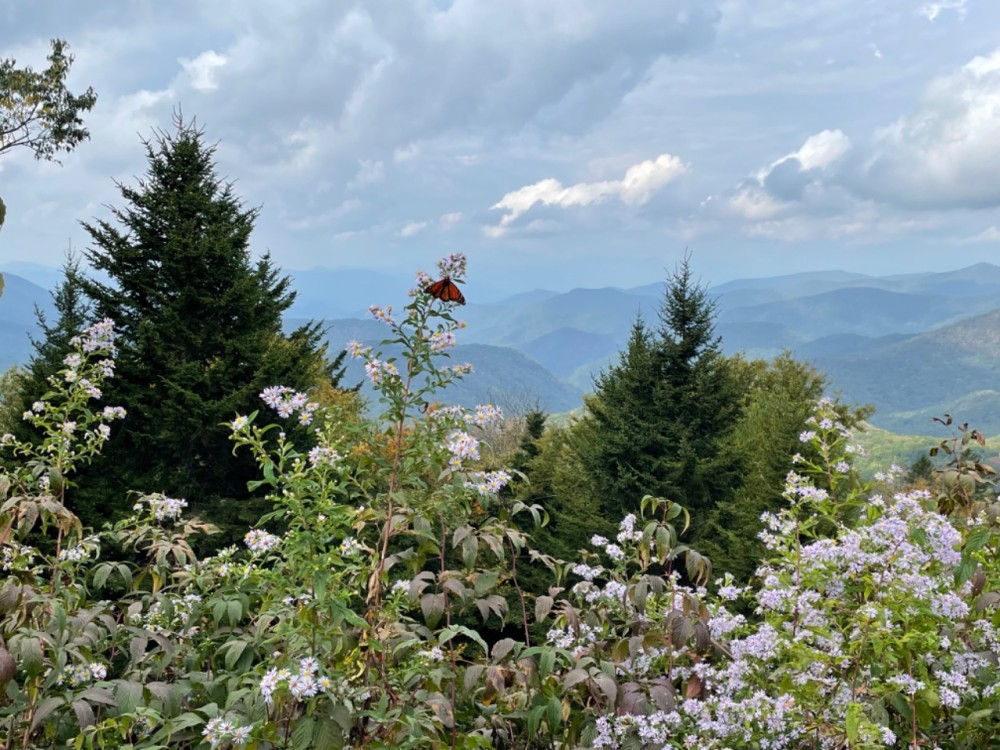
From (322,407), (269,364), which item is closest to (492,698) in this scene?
(322,407)

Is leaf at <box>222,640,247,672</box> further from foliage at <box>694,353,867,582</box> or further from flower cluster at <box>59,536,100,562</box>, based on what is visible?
foliage at <box>694,353,867,582</box>

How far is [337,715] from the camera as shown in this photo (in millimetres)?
2010

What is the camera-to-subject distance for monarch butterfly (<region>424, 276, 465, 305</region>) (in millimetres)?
2664

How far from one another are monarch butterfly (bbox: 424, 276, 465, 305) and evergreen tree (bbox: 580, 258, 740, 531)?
806 inches

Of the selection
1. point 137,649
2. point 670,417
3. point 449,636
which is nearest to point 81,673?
point 137,649

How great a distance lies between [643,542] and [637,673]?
1.79 ft

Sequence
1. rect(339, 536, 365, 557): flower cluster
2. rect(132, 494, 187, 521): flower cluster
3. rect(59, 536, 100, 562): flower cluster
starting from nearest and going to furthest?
rect(339, 536, 365, 557): flower cluster
rect(59, 536, 100, 562): flower cluster
rect(132, 494, 187, 521): flower cluster

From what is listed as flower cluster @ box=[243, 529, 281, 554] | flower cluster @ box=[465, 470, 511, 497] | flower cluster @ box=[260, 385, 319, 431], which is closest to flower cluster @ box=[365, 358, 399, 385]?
flower cluster @ box=[260, 385, 319, 431]

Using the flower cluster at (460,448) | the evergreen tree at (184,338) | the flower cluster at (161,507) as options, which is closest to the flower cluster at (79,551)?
the flower cluster at (161,507)

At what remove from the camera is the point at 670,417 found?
24203 millimetres

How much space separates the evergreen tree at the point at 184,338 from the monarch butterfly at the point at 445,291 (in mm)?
16556

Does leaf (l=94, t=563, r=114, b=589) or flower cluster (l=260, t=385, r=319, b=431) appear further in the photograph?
leaf (l=94, t=563, r=114, b=589)

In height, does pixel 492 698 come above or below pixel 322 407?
below

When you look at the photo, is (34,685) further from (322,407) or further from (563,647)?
(563,647)
